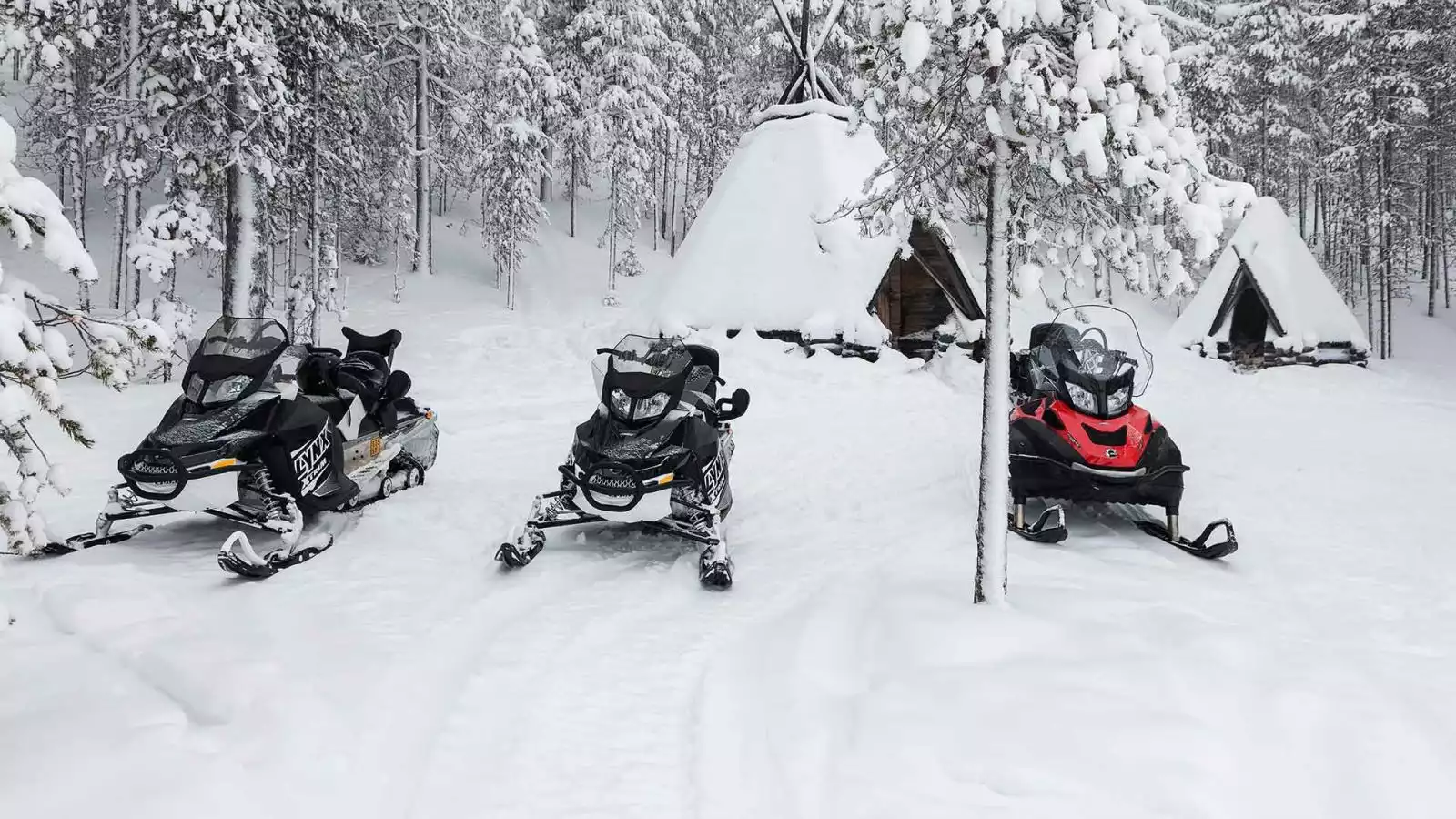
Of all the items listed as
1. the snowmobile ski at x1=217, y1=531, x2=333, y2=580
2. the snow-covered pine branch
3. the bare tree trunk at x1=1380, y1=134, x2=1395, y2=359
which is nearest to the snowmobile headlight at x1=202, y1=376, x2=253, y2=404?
the snowmobile ski at x1=217, y1=531, x2=333, y2=580

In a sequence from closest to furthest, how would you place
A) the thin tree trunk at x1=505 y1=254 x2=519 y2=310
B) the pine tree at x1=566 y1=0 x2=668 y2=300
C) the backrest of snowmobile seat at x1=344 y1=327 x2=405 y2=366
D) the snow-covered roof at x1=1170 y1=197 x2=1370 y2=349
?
the backrest of snowmobile seat at x1=344 y1=327 x2=405 y2=366 → the snow-covered roof at x1=1170 y1=197 x2=1370 y2=349 → the thin tree trunk at x1=505 y1=254 x2=519 y2=310 → the pine tree at x1=566 y1=0 x2=668 y2=300

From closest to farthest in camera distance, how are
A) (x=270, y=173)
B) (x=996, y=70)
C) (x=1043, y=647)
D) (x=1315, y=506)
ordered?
Answer: (x=1043, y=647)
(x=996, y=70)
(x=1315, y=506)
(x=270, y=173)

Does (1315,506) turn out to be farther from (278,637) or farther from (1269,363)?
(1269,363)

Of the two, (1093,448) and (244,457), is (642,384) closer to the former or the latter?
(244,457)

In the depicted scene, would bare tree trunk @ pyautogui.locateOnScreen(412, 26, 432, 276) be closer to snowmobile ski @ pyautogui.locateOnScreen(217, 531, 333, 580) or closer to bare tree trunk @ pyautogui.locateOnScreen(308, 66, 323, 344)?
bare tree trunk @ pyautogui.locateOnScreen(308, 66, 323, 344)

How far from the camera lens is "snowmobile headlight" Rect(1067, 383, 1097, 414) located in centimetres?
573

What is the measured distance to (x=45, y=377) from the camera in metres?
2.31

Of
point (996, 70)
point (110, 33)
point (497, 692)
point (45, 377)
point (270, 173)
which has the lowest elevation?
point (497, 692)

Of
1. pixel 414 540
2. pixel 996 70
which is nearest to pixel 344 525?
pixel 414 540

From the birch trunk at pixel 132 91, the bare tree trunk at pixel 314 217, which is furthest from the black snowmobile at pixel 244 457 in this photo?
the bare tree trunk at pixel 314 217

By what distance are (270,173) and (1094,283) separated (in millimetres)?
11434

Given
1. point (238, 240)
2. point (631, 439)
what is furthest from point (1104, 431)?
point (238, 240)

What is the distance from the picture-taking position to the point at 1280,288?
55.8ft

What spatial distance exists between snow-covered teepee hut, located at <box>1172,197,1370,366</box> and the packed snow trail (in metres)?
11.7
